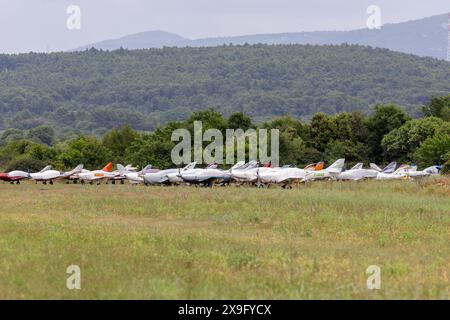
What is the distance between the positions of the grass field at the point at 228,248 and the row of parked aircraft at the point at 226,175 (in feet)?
69.3

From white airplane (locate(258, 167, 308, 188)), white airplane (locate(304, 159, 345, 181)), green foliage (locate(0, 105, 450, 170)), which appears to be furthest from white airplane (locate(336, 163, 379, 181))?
green foliage (locate(0, 105, 450, 170))

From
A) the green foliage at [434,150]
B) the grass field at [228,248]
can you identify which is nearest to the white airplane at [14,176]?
the grass field at [228,248]

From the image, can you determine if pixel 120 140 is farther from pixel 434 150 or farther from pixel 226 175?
pixel 226 175

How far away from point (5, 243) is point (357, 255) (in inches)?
416

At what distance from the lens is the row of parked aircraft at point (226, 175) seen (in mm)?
65938

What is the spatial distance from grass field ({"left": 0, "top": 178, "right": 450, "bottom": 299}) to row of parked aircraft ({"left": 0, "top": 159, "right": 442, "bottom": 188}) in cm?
2113

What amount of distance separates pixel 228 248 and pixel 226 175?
4435 centimetres

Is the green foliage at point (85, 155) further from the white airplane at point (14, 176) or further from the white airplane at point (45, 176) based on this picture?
the white airplane at point (14, 176)

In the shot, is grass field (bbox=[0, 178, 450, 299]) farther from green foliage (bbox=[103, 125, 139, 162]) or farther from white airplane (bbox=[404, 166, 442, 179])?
green foliage (bbox=[103, 125, 139, 162])

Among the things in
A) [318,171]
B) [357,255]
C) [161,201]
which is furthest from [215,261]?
[318,171]

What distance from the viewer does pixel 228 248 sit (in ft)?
78.3

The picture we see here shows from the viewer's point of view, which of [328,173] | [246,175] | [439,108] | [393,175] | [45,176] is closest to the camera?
[246,175]

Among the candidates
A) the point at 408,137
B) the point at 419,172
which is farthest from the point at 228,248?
the point at 408,137

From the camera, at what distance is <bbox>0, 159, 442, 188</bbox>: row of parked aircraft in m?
65.9
